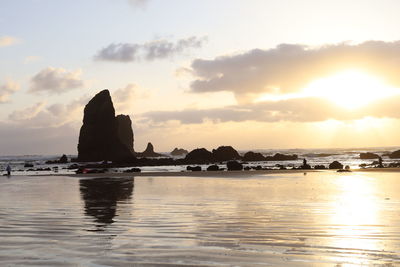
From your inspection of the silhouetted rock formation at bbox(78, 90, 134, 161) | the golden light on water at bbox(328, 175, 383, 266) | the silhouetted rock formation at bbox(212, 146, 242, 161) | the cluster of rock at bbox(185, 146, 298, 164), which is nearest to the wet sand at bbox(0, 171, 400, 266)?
the golden light on water at bbox(328, 175, 383, 266)

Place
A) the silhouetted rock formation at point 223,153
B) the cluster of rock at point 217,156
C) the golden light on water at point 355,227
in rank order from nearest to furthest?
the golden light on water at point 355,227
the cluster of rock at point 217,156
the silhouetted rock formation at point 223,153

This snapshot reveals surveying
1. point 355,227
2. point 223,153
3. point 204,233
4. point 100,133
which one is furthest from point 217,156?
point 204,233

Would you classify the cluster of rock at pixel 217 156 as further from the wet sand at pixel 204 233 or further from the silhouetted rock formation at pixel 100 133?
the wet sand at pixel 204 233

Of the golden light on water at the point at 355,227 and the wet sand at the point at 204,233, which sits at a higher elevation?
the wet sand at the point at 204,233

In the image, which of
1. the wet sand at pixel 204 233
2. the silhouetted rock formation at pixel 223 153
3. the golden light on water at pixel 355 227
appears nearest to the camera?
the wet sand at pixel 204 233

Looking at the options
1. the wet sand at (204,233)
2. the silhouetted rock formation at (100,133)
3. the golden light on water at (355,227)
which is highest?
the silhouetted rock formation at (100,133)

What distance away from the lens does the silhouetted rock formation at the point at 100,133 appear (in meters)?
142

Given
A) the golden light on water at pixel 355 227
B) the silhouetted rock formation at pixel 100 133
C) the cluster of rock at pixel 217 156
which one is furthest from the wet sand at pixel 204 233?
the silhouetted rock formation at pixel 100 133

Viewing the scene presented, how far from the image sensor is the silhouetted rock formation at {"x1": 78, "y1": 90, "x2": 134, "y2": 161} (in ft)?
465

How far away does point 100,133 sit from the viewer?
146 m

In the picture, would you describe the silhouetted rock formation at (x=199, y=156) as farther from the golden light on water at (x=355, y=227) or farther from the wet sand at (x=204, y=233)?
the golden light on water at (x=355, y=227)

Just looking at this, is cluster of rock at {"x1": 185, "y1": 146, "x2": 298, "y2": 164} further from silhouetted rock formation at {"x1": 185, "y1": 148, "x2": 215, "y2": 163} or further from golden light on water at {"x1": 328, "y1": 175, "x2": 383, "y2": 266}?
golden light on water at {"x1": 328, "y1": 175, "x2": 383, "y2": 266}

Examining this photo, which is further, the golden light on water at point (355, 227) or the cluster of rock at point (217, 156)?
the cluster of rock at point (217, 156)

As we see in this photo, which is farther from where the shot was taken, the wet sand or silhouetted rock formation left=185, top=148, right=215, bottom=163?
silhouetted rock formation left=185, top=148, right=215, bottom=163
